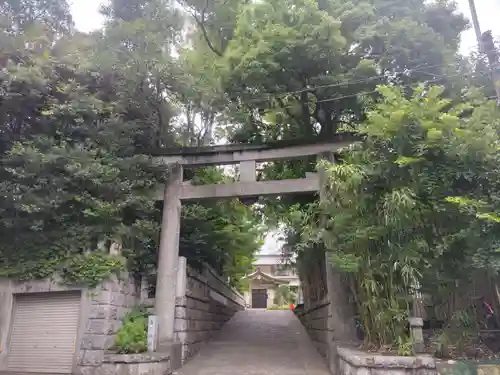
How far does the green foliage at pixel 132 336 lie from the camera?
8.42m

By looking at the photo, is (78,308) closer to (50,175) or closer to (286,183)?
(50,175)

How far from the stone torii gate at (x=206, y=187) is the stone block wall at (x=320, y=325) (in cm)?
303

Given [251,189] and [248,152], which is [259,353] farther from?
[248,152]

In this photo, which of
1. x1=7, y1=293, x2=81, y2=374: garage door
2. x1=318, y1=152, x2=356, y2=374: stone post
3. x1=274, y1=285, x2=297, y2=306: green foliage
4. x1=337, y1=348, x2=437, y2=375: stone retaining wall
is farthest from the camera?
x1=274, y1=285, x2=297, y2=306: green foliage

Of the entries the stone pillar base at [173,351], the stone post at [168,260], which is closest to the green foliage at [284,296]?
the stone pillar base at [173,351]

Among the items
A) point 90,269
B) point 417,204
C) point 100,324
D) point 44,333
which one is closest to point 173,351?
point 100,324

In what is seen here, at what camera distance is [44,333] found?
889 cm

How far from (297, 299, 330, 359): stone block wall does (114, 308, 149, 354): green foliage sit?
4107 millimetres

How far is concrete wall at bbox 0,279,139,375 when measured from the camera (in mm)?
8391

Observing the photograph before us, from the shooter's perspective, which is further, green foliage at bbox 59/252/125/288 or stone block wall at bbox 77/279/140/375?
green foliage at bbox 59/252/125/288

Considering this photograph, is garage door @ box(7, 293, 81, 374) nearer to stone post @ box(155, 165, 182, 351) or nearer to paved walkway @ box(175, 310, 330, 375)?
stone post @ box(155, 165, 182, 351)

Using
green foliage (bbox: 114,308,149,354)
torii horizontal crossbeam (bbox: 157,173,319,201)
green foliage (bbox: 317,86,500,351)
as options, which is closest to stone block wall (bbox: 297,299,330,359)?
green foliage (bbox: 317,86,500,351)

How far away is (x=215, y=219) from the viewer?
11914 mm

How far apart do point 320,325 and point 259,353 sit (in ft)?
→ 5.94
